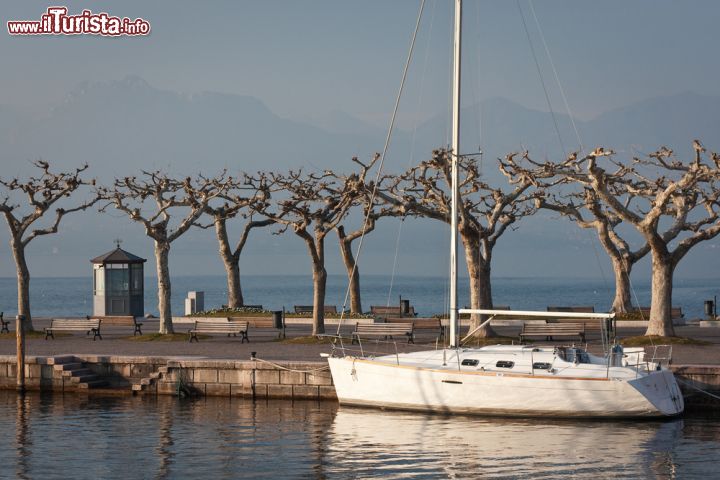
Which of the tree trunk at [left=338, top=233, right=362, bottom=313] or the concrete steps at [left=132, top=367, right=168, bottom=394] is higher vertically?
the tree trunk at [left=338, top=233, right=362, bottom=313]

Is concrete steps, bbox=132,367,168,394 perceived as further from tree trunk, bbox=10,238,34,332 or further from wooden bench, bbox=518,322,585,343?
tree trunk, bbox=10,238,34,332

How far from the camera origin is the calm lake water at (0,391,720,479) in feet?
86.8

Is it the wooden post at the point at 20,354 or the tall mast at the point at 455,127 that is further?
the wooden post at the point at 20,354

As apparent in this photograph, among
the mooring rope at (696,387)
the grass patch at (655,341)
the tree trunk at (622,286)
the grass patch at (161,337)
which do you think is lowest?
the mooring rope at (696,387)

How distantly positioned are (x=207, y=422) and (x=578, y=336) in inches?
796

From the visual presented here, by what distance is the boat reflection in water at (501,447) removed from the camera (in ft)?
86.6

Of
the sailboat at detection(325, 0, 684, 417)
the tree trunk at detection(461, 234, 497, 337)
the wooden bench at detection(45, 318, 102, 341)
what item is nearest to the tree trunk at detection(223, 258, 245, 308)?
the wooden bench at detection(45, 318, 102, 341)

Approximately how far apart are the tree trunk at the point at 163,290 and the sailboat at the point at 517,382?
1676 cm

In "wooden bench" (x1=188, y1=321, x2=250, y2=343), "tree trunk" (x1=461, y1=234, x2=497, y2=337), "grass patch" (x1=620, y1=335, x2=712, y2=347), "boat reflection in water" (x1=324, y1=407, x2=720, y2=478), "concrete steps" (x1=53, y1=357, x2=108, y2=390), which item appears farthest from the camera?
"wooden bench" (x1=188, y1=321, x2=250, y2=343)

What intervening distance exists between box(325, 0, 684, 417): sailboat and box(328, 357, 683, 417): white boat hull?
27mm

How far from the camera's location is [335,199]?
174ft

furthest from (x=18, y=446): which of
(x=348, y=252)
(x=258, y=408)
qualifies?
(x=348, y=252)

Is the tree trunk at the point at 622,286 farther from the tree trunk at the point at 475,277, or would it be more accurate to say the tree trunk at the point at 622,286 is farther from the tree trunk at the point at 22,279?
the tree trunk at the point at 22,279

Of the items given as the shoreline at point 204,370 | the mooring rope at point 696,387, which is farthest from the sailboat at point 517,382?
the shoreline at point 204,370
